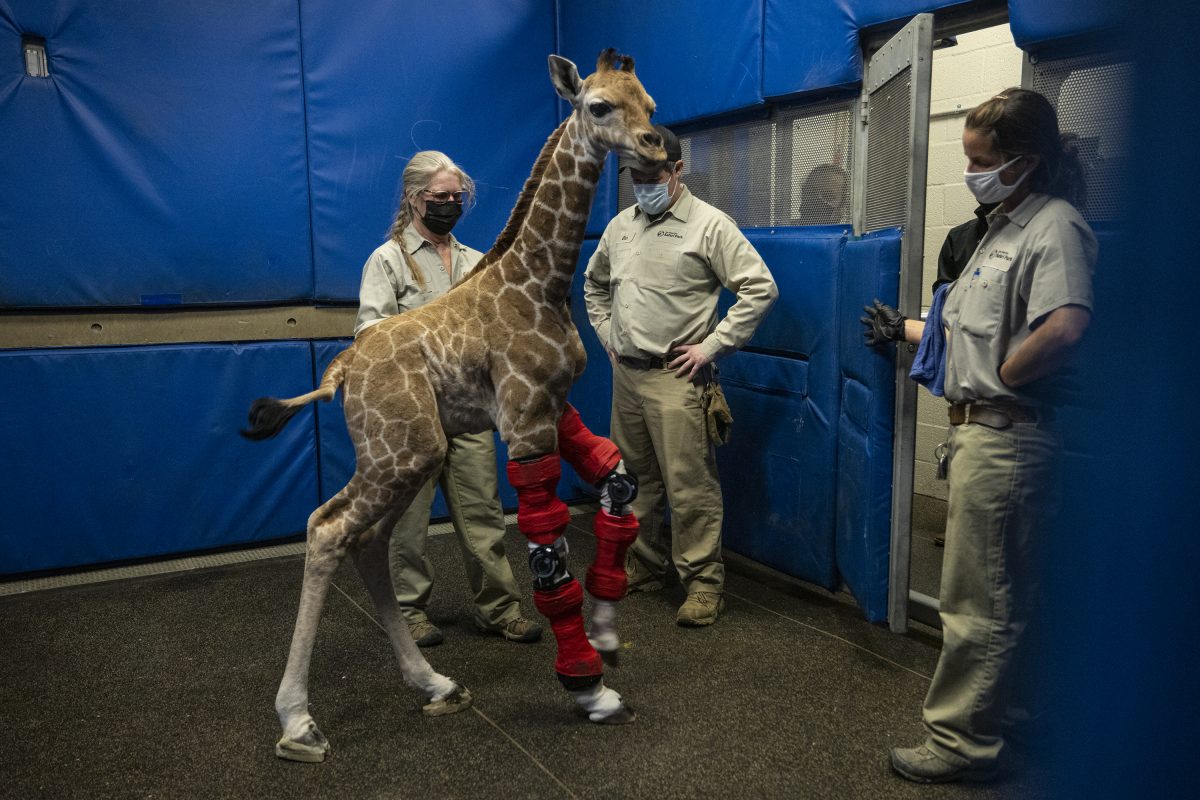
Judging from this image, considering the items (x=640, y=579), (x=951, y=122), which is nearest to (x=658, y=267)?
(x=640, y=579)

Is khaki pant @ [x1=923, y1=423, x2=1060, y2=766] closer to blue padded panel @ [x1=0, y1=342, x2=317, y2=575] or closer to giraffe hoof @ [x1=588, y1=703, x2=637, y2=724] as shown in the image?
giraffe hoof @ [x1=588, y1=703, x2=637, y2=724]

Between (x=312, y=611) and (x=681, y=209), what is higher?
(x=681, y=209)

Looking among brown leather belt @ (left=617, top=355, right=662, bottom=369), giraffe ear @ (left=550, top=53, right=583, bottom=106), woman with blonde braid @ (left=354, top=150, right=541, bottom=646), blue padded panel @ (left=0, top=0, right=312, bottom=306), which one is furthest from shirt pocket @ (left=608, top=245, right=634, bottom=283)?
blue padded panel @ (left=0, top=0, right=312, bottom=306)

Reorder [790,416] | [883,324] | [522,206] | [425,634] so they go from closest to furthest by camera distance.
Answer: [522,206], [883,324], [425,634], [790,416]

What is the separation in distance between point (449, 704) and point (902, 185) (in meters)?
1.97

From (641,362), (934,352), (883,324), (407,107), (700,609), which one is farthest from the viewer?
(407,107)

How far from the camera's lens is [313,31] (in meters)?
3.86

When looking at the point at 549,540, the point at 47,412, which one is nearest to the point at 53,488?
the point at 47,412

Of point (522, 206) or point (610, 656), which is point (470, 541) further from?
point (522, 206)

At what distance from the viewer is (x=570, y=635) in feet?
7.12

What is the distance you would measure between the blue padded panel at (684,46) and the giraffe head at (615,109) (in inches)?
58.1

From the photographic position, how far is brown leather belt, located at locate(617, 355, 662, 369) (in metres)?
3.09

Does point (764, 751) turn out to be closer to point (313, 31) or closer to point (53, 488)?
point (53, 488)

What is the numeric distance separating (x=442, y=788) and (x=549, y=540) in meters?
0.62
